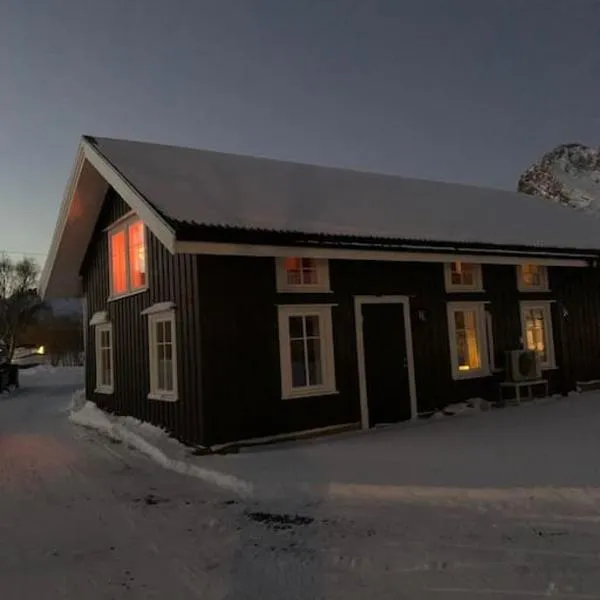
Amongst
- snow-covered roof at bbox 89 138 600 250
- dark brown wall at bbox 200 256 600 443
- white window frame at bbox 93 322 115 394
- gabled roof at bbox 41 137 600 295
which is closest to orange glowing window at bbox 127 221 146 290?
gabled roof at bbox 41 137 600 295

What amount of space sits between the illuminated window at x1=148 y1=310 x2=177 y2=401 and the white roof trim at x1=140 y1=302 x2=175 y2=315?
0.07 m

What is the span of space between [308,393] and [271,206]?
324 centimetres

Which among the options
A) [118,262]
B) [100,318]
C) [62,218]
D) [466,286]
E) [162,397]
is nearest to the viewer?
[162,397]

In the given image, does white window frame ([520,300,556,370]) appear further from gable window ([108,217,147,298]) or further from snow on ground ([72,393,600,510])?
gable window ([108,217,147,298])

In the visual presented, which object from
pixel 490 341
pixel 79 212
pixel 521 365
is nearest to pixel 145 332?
pixel 79 212

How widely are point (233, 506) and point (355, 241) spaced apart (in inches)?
191

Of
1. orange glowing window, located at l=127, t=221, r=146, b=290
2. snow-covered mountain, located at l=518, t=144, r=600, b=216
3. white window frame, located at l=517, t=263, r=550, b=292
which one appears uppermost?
snow-covered mountain, located at l=518, t=144, r=600, b=216

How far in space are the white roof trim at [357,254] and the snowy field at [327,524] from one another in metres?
2.80

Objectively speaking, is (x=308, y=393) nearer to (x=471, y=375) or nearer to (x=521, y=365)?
(x=471, y=375)

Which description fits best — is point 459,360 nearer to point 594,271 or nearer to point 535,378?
point 535,378

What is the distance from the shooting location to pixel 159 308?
956cm

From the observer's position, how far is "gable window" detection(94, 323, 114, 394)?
12898mm

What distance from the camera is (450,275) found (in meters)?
11.4

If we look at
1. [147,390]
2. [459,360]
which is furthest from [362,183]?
[147,390]
